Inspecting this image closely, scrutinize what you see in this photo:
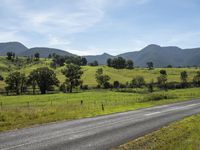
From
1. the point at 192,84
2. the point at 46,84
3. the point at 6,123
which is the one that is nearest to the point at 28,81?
the point at 46,84

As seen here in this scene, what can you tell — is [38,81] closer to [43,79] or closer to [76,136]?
[43,79]

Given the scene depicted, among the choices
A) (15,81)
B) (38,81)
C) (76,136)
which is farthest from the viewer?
(15,81)

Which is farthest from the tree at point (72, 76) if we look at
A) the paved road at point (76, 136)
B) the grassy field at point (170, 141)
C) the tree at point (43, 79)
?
the grassy field at point (170, 141)

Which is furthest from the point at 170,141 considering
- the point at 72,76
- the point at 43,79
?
the point at 72,76

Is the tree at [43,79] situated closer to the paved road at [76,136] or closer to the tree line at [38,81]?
the tree line at [38,81]

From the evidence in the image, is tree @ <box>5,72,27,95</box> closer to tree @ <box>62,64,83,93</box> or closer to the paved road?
tree @ <box>62,64,83,93</box>

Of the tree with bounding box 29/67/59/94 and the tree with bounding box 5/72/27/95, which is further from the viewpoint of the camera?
the tree with bounding box 5/72/27/95

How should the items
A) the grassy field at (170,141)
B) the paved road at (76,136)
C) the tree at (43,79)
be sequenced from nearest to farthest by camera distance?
the grassy field at (170,141) < the paved road at (76,136) < the tree at (43,79)

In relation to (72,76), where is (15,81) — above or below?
below

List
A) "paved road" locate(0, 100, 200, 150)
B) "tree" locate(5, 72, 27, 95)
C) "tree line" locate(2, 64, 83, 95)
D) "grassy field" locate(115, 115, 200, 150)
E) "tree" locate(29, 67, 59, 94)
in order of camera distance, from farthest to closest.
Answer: "tree" locate(5, 72, 27, 95) → "tree line" locate(2, 64, 83, 95) → "tree" locate(29, 67, 59, 94) → "paved road" locate(0, 100, 200, 150) → "grassy field" locate(115, 115, 200, 150)

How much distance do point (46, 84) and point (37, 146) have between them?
123 m

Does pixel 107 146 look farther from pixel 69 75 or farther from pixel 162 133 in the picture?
pixel 69 75

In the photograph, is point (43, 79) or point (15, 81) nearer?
point (43, 79)

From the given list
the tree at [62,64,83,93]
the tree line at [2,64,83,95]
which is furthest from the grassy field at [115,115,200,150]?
the tree at [62,64,83,93]
